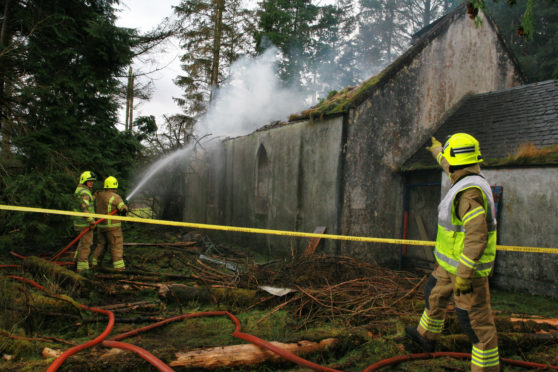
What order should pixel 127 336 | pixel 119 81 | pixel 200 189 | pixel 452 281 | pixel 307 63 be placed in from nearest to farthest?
pixel 452 281 < pixel 127 336 < pixel 119 81 < pixel 200 189 < pixel 307 63

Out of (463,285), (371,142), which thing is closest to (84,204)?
(371,142)

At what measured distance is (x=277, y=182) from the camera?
449 inches

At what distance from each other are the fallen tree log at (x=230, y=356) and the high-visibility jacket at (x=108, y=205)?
5.15 m

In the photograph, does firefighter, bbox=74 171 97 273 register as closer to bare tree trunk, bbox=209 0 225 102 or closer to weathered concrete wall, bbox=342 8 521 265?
weathered concrete wall, bbox=342 8 521 265

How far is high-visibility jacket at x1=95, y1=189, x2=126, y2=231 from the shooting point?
24.8 ft

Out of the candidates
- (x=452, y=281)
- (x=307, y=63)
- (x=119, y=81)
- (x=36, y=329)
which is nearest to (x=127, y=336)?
(x=36, y=329)

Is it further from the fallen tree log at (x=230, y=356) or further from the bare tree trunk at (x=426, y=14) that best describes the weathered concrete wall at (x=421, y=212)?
the bare tree trunk at (x=426, y=14)

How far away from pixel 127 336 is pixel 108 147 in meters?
7.33

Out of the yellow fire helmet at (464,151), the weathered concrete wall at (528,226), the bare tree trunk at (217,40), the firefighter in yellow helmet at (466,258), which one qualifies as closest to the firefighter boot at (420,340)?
the firefighter in yellow helmet at (466,258)

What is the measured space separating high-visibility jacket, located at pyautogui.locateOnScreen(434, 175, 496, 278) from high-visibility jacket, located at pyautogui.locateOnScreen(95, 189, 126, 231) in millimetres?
6390

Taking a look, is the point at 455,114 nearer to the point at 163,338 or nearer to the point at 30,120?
the point at 163,338

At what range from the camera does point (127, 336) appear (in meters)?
3.89

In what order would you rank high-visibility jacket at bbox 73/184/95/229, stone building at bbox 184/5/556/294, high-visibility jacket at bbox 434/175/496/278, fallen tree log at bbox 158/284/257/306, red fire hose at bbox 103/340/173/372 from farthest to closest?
stone building at bbox 184/5/556/294 → high-visibility jacket at bbox 73/184/95/229 → fallen tree log at bbox 158/284/257/306 → high-visibility jacket at bbox 434/175/496/278 → red fire hose at bbox 103/340/173/372

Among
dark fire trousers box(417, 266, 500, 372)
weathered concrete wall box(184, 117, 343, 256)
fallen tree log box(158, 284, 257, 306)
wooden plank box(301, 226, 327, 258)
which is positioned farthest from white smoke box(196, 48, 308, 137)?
dark fire trousers box(417, 266, 500, 372)
